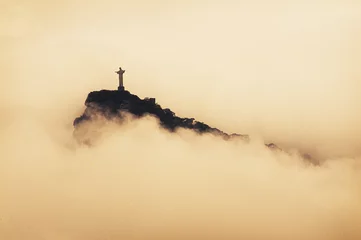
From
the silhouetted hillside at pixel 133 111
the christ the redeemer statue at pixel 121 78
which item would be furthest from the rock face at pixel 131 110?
the christ the redeemer statue at pixel 121 78

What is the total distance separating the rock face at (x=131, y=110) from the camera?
10172 mm

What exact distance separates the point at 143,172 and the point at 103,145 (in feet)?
4.01

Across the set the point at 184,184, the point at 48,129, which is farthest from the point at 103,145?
the point at 184,184

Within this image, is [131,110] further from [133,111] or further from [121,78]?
[121,78]

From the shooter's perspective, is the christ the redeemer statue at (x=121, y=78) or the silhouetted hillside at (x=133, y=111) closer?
the christ the redeemer statue at (x=121, y=78)

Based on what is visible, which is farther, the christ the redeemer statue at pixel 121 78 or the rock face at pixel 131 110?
the rock face at pixel 131 110

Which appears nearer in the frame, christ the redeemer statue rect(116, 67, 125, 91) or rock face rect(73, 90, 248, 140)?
christ the redeemer statue rect(116, 67, 125, 91)

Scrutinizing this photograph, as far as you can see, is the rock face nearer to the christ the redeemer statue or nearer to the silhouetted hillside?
the silhouetted hillside

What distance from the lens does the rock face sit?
10172 millimetres

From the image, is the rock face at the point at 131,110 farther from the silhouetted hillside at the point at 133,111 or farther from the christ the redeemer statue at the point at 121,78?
the christ the redeemer statue at the point at 121,78

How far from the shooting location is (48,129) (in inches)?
363

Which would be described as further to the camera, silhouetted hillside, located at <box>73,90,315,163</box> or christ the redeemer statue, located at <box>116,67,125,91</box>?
silhouetted hillside, located at <box>73,90,315,163</box>

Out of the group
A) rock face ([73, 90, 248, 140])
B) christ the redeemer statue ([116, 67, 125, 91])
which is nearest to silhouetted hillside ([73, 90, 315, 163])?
rock face ([73, 90, 248, 140])

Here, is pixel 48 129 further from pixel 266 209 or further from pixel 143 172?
pixel 266 209
